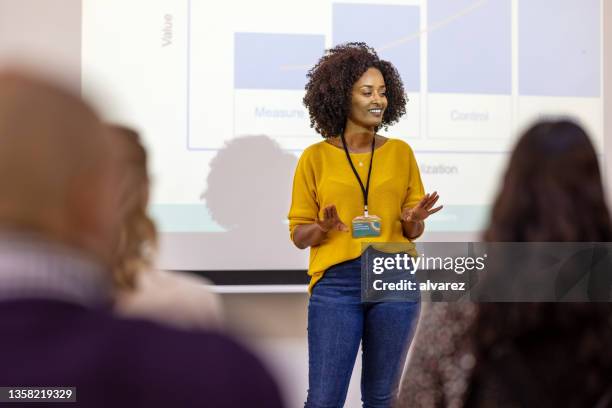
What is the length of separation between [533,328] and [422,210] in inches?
53.2

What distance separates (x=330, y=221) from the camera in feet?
7.16

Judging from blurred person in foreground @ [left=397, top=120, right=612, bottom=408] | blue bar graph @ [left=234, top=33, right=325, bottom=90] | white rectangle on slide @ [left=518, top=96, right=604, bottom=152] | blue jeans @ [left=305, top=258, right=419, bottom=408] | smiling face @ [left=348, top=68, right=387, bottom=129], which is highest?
blue bar graph @ [left=234, top=33, right=325, bottom=90]

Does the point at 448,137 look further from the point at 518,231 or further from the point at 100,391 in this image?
the point at 100,391

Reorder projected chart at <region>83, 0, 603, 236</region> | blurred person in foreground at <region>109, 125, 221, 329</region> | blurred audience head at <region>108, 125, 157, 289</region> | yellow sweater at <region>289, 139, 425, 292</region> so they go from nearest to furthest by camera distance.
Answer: blurred person in foreground at <region>109, 125, 221, 329</region> < blurred audience head at <region>108, 125, 157, 289</region> < yellow sweater at <region>289, 139, 425, 292</region> < projected chart at <region>83, 0, 603, 236</region>

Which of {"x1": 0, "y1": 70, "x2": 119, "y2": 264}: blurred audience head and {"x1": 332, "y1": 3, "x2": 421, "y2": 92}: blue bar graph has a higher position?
{"x1": 332, "y1": 3, "x2": 421, "y2": 92}: blue bar graph

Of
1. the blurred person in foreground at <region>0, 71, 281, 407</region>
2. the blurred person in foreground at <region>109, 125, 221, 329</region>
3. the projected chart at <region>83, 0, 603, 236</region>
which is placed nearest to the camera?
the blurred person in foreground at <region>0, 71, 281, 407</region>

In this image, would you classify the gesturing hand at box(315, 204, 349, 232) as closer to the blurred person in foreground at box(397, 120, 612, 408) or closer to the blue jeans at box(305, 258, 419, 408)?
the blue jeans at box(305, 258, 419, 408)

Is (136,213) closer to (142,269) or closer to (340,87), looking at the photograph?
(142,269)

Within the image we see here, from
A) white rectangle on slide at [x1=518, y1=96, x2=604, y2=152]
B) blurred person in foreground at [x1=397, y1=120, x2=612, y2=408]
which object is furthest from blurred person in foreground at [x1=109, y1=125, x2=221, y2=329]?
white rectangle on slide at [x1=518, y1=96, x2=604, y2=152]

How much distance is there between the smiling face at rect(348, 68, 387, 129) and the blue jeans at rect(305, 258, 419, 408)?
1.72 feet

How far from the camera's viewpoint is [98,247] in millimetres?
516

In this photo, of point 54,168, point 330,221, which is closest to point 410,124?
point 330,221

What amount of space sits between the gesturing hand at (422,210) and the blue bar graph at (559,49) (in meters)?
1.62

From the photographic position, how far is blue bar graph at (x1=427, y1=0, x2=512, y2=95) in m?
3.48
